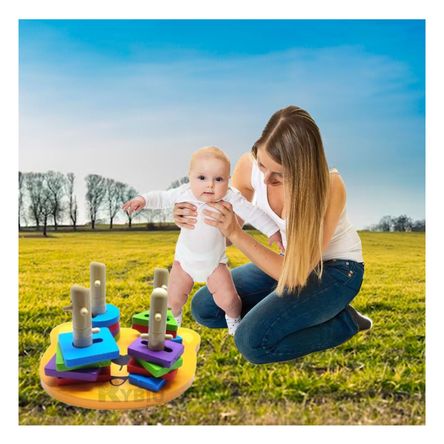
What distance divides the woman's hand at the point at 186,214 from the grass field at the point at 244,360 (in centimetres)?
50

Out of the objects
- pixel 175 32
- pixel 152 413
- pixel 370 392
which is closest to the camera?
pixel 152 413

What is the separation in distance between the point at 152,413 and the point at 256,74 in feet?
4.91

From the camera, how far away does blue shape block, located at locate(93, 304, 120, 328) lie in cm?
230

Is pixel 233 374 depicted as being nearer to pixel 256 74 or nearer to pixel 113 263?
pixel 113 263

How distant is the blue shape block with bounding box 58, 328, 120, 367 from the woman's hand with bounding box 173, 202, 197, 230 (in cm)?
51

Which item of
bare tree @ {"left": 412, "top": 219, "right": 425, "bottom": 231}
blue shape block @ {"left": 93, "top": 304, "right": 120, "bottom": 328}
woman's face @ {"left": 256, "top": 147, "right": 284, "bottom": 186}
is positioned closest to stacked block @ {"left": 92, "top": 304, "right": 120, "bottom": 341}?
blue shape block @ {"left": 93, "top": 304, "right": 120, "bottom": 328}

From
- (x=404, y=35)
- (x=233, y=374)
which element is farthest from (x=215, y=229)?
(x=404, y=35)

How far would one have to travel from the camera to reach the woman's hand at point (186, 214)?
2279mm

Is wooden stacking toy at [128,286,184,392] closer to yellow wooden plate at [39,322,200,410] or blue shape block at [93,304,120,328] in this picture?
yellow wooden plate at [39,322,200,410]

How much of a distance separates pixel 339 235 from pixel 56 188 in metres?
1.31

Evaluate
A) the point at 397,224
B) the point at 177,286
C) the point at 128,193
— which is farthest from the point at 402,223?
the point at 128,193

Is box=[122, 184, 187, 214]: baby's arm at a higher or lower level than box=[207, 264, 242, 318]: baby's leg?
higher

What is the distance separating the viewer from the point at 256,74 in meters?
2.66

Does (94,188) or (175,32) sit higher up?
(175,32)
